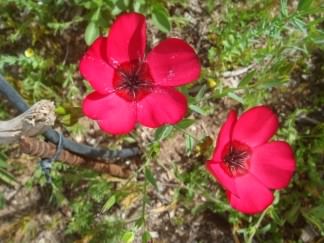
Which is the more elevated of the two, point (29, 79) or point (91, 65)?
point (91, 65)

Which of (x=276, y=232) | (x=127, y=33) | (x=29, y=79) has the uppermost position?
(x=127, y=33)

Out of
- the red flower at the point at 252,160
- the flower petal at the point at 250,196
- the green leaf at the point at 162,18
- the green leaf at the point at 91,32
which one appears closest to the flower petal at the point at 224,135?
the red flower at the point at 252,160

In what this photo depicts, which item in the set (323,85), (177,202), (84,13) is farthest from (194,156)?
(84,13)

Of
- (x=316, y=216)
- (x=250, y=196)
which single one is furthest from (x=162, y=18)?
(x=316, y=216)

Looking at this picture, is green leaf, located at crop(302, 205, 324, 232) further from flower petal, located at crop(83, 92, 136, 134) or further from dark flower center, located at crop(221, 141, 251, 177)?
flower petal, located at crop(83, 92, 136, 134)

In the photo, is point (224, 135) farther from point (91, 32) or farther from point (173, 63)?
point (91, 32)

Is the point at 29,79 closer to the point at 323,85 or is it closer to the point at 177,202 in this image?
the point at 177,202
